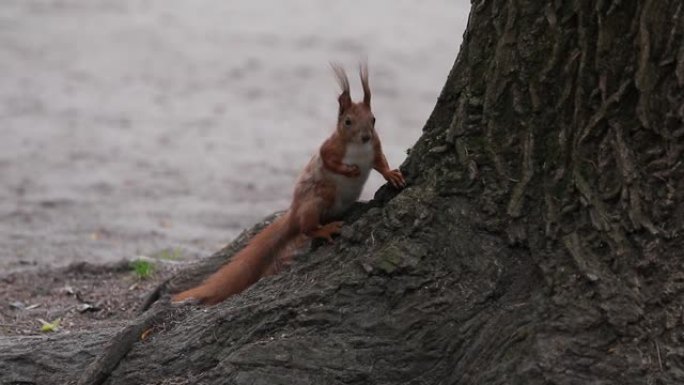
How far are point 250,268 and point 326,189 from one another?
16.2 inches

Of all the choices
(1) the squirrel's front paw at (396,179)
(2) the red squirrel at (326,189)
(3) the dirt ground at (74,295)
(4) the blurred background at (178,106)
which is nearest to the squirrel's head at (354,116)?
(2) the red squirrel at (326,189)

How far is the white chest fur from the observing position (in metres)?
4.03

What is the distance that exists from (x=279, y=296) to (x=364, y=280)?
11.5 inches

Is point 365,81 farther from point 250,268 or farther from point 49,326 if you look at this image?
point 49,326

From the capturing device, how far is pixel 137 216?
25.6 feet

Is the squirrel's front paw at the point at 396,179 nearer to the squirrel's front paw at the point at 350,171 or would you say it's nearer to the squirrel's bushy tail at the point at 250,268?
the squirrel's front paw at the point at 350,171

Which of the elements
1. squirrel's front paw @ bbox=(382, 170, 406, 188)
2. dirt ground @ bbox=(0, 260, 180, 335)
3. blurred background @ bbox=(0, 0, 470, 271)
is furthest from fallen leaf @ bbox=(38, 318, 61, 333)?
squirrel's front paw @ bbox=(382, 170, 406, 188)

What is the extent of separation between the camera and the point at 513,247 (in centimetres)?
343

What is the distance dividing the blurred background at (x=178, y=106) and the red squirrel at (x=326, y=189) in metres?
2.54

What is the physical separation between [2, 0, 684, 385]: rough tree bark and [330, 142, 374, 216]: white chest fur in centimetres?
27

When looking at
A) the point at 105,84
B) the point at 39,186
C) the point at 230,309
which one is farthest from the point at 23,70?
the point at 230,309

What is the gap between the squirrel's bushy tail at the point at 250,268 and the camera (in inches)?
164

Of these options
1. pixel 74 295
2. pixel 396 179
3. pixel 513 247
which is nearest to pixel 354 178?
pixel 396 179

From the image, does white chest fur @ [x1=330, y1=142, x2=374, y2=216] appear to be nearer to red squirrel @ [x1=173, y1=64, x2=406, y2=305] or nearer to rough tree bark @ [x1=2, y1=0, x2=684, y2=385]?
red squirrel @ [x1=173, y1=64, x2=406, y2=305]
